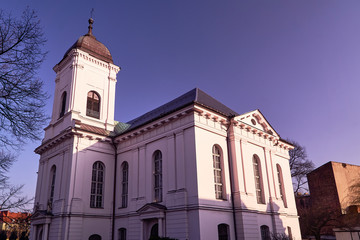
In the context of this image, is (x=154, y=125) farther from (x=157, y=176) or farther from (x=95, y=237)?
(x=95, y=237)

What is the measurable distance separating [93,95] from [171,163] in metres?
11.3

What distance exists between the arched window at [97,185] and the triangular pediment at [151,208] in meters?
4.48

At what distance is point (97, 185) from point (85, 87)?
Result: 27.7 ft

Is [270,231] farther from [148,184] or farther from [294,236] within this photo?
[148,184]

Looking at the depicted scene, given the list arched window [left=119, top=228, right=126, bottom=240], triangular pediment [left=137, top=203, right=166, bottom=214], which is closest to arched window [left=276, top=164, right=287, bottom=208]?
triangular pediment [left=137, top=203, right=166, bottom=214]

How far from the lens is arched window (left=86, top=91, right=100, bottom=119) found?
2564 cm

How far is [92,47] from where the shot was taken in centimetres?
2761

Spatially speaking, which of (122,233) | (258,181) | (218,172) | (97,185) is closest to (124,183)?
(97,185)

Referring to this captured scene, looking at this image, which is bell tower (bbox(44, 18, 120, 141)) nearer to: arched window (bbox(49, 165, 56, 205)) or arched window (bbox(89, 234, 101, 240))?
arched window (bbox(49, 165, 56, 205))

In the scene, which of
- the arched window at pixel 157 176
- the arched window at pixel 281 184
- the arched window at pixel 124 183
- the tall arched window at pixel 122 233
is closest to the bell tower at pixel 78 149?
the arched window at pixel 124 183

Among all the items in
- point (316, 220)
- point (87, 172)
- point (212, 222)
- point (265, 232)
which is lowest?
point (265, 232)

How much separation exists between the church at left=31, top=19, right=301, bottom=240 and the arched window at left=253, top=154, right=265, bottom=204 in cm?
7

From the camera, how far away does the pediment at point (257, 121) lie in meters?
21.8

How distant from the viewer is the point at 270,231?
821 inches
